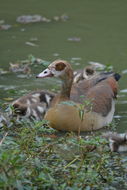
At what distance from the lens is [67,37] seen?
995cm

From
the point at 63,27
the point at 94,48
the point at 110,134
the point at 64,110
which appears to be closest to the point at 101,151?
the point at 110,134

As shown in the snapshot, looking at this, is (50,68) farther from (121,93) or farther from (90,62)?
(90,62)

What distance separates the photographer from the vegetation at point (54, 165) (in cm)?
389

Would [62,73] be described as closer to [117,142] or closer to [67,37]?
[117,142]

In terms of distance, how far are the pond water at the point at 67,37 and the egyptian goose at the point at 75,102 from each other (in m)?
0.23

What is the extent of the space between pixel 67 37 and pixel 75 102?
3.58m

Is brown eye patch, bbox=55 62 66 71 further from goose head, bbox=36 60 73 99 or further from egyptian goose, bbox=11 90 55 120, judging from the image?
egyptian goose, bbox=11 90 55 120

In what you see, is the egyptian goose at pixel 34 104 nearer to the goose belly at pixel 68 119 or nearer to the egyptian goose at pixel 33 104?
the egyptian goose at pixel 33 104

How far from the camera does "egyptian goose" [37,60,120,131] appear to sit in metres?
6.39

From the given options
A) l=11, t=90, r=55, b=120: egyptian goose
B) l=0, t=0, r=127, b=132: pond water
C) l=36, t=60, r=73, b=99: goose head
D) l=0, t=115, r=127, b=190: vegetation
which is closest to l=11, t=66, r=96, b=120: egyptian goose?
l=11, t=90, r=55, b=120: egyptian goose

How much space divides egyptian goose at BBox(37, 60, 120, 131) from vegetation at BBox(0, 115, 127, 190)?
106cm

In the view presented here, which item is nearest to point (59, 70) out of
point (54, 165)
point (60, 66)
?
point (60, 66)

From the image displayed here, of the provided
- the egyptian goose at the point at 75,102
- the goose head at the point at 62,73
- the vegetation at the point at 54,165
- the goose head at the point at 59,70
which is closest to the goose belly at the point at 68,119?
the egyptian goose at the point at 75,102

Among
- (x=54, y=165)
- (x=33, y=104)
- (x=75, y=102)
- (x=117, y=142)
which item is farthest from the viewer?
(x=33, y=104)
